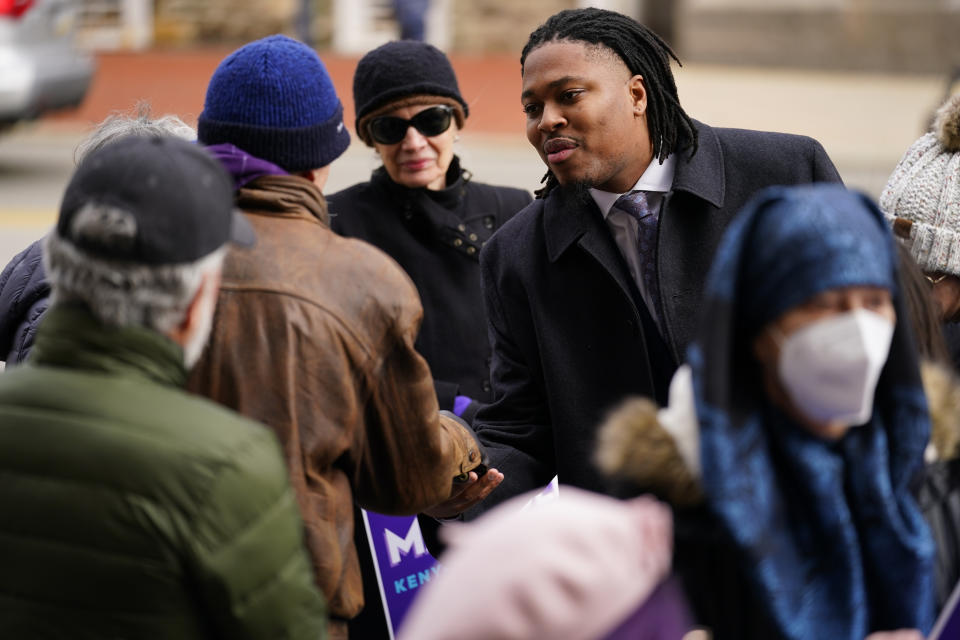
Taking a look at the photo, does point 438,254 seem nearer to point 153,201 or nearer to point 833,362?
point 153,201

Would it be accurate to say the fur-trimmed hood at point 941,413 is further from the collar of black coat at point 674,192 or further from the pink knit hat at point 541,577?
the collar of black coat at point 674,192

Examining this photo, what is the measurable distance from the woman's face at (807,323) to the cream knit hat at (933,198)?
45.1 inches

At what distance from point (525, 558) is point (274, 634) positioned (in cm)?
49

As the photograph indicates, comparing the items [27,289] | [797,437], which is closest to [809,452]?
[797,437]

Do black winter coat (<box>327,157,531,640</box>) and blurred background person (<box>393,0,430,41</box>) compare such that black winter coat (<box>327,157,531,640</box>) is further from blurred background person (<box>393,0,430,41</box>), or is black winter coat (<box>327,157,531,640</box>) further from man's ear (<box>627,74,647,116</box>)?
blurred background person (<box>393,0,430,41</box>)

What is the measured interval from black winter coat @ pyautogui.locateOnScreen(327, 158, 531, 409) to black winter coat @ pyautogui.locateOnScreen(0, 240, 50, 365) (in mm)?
1325

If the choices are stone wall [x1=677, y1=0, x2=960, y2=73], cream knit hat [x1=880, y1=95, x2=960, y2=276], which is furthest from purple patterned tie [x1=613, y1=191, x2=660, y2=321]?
stone wall [x1=677, y1=0, x2=960, y2=73]

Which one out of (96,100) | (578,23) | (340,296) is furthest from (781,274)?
(96,100)

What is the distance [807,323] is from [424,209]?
2.50 metres

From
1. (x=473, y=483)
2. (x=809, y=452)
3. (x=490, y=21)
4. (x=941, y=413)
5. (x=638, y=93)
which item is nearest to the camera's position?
(x=809, y=452)

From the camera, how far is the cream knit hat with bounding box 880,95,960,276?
3.10m

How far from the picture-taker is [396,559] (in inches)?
149

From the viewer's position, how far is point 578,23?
340 centimetres

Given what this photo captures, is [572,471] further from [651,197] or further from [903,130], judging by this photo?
[903,130]
